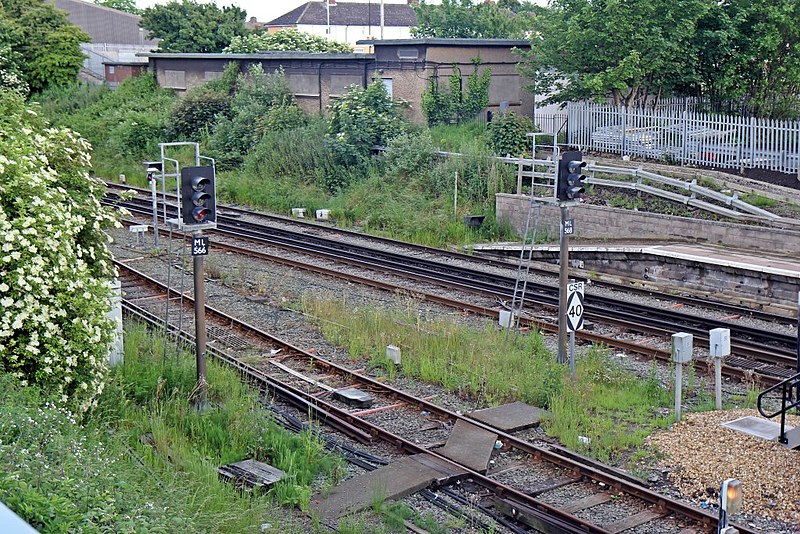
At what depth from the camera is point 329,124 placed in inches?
1367

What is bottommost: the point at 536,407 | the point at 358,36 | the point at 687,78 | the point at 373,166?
the point at 536,407

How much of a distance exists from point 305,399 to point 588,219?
527 inches

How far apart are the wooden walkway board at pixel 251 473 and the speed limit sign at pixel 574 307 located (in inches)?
212

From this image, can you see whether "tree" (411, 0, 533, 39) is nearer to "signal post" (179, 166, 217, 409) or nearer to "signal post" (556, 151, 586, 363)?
"signal post" (556, 151, 586, 363)

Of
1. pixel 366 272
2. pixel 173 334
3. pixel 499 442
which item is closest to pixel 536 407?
pixel 499 442

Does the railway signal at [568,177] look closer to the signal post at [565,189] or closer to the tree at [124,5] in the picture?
the signal post at [565,189]

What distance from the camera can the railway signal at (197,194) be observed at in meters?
11.9

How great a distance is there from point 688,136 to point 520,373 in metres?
16.5

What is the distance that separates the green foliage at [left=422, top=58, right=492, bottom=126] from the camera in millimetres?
35125

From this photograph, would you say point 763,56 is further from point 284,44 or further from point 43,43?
point 43,43

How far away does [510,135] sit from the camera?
29828 millimetres

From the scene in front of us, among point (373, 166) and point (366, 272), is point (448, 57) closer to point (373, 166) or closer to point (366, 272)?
point (373, 166)

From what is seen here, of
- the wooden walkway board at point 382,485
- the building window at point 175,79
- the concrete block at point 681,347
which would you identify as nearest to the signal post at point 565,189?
the concrete block at point 681,347

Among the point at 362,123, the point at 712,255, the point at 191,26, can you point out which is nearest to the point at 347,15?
the point at 191,26
